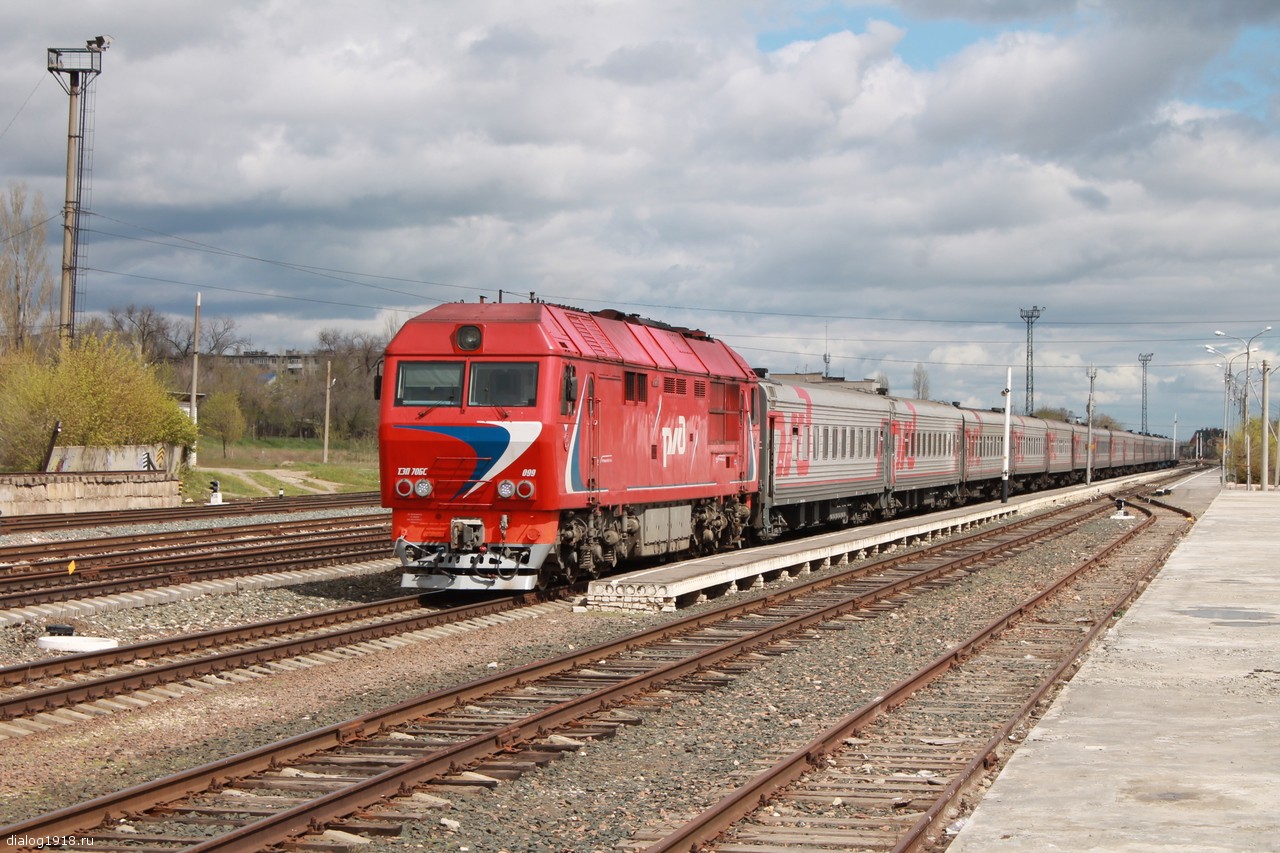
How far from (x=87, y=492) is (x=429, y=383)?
25294 mm

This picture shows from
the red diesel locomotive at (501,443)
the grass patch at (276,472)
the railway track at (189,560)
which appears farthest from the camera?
the grass patch at (276,472)

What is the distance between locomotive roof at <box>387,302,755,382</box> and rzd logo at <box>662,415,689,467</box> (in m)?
0.92

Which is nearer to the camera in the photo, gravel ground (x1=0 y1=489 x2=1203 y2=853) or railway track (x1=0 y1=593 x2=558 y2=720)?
gravel ground (x1=0 y1=489 x2=1203 y2=853)

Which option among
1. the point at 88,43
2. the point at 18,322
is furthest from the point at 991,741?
the point at 18,322

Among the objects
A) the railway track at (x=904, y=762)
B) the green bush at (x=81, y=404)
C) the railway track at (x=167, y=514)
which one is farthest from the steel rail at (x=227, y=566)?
the green bush at (x=81, y=404)

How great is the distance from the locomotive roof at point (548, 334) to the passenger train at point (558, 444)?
0.08 ft

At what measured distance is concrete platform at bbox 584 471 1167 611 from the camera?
706 inches

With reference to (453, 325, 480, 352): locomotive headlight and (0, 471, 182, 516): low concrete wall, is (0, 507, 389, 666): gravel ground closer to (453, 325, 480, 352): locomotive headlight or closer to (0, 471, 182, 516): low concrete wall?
(453, 325, 480, 352): locomotive headlight

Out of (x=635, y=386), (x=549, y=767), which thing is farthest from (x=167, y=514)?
(x=549, y=767)

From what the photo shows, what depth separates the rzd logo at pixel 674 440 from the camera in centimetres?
2072

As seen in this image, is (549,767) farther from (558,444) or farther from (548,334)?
(548,334)

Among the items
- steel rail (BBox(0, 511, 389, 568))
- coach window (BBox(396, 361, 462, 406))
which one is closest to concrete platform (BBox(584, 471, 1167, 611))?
coach window (BBox(396, 361, 462, 406))

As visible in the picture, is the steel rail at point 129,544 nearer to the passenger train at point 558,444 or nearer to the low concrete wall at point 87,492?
the passenger train at point 558,444

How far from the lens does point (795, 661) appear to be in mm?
14148
